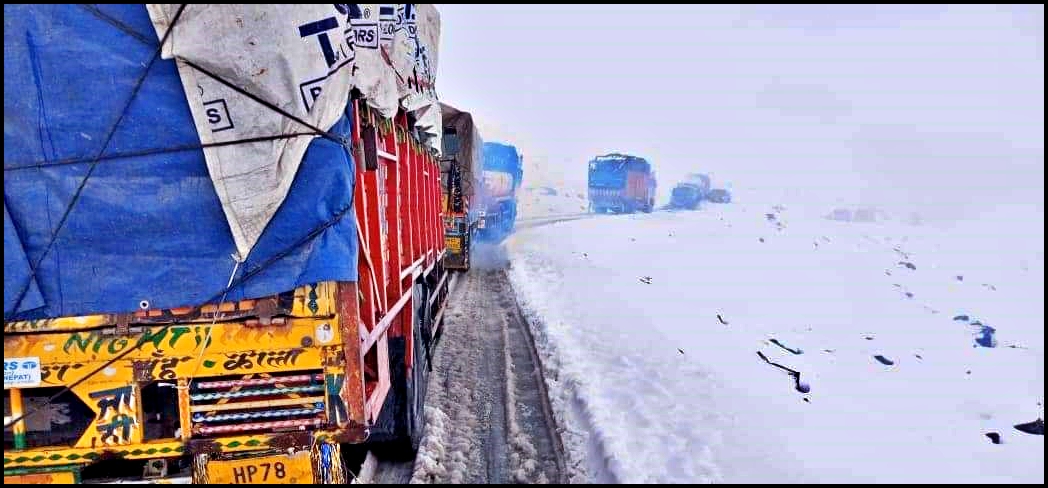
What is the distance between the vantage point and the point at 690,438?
418 cm

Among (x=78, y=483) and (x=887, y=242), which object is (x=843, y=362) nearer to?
(x=78, y=483)

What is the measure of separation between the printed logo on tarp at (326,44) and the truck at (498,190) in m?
15.2

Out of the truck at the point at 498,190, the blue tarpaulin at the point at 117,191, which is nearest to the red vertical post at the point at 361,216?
the blue tarpaulin at the point at 117,191

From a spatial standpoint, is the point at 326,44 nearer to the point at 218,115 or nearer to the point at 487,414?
the point at 218,115

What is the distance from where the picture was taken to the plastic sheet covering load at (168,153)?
2264 millimetres

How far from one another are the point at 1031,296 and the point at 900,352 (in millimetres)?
19123

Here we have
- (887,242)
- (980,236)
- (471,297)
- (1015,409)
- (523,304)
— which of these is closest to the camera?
(1015,409)

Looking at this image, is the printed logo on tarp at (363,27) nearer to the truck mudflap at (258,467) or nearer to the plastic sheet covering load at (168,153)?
the plastic sheet covering load at (168,153)

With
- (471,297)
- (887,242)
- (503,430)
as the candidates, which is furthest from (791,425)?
(887,242)

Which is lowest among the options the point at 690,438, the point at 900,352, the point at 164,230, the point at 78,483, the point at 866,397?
the point at 900,352

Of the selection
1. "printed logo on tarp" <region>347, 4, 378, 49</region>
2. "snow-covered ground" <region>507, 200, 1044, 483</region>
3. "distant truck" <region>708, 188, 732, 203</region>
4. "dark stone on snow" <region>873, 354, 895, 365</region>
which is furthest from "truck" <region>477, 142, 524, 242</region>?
"distant truck" <region>708, 188, 732, 203</region>

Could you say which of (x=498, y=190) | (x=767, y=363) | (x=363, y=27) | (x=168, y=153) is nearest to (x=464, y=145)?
(x=498, y=190)

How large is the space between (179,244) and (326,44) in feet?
3.89

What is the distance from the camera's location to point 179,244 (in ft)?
8.09
